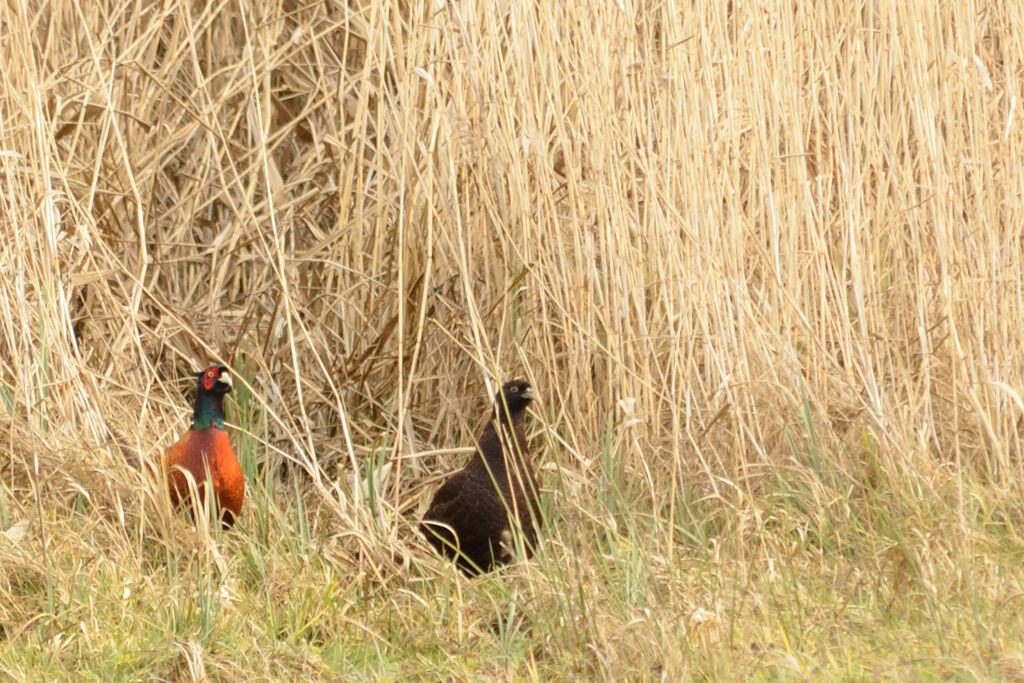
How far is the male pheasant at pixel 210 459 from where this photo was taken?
10.6 ft

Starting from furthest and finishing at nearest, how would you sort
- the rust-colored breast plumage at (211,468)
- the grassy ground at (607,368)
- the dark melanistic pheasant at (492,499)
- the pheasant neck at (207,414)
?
the pheasant neck at (207,414)
the rust-colored breast plumage at (211,468)
the dark melanistic pheasant at (492,499)
the grassy ground at (607,368)

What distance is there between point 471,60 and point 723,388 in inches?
37.8

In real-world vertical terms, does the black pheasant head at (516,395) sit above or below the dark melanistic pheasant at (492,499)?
above

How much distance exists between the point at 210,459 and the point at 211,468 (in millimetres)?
26

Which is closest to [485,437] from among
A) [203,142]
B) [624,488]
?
[624,488]

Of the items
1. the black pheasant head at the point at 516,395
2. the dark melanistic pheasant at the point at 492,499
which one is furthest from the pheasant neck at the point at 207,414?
the black pheasant head at the point at 516,395

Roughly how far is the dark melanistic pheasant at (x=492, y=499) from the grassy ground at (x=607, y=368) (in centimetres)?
8

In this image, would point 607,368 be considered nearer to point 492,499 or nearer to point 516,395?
point 516,395

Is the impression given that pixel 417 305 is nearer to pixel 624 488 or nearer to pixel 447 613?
pixel 624 488

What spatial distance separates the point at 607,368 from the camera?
3.32 metres

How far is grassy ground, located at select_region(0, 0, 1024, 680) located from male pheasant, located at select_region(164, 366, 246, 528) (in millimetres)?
80

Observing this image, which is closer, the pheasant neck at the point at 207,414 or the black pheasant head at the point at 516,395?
the black pheasant head at the point at 516,395

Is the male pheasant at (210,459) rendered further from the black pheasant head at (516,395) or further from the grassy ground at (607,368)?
the black pheasant head at (516,395)

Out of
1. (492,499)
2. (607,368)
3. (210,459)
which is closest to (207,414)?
(210,459)
